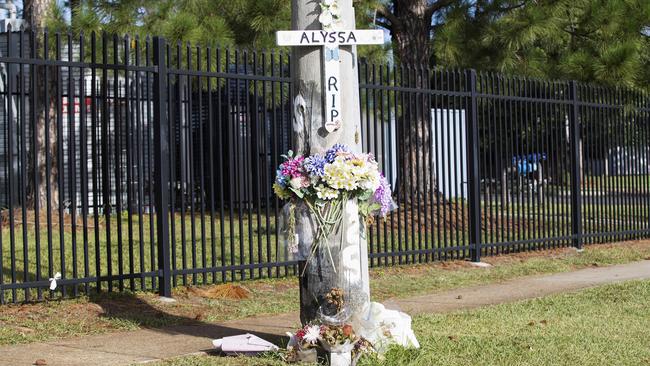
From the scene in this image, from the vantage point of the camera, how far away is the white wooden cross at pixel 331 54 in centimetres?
669

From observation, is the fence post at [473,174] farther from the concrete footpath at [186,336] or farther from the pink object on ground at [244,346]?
the pink object on ground at [244,346]

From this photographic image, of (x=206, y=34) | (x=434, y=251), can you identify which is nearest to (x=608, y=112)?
(x=434, y=251)

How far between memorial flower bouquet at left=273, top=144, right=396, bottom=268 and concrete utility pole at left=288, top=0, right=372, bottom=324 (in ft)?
0.25

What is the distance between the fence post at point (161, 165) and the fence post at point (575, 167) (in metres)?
7.25

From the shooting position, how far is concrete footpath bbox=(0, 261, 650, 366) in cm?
697

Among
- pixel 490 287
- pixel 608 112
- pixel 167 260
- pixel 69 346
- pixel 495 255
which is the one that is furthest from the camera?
pixel 608 112

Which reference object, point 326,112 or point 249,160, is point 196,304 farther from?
point 326,112

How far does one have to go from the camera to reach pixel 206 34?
1616 centimetres

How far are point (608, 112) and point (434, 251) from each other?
4.76 meters

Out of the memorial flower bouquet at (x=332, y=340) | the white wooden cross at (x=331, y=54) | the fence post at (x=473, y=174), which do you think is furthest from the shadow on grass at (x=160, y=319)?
the fence post at (x=473, y=174)

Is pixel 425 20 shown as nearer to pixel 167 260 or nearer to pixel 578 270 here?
pixel 578 270

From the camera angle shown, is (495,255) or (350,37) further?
(495,255)

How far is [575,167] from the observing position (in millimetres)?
14789

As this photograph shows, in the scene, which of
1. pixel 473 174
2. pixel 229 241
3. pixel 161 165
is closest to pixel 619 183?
pixel 473 174
